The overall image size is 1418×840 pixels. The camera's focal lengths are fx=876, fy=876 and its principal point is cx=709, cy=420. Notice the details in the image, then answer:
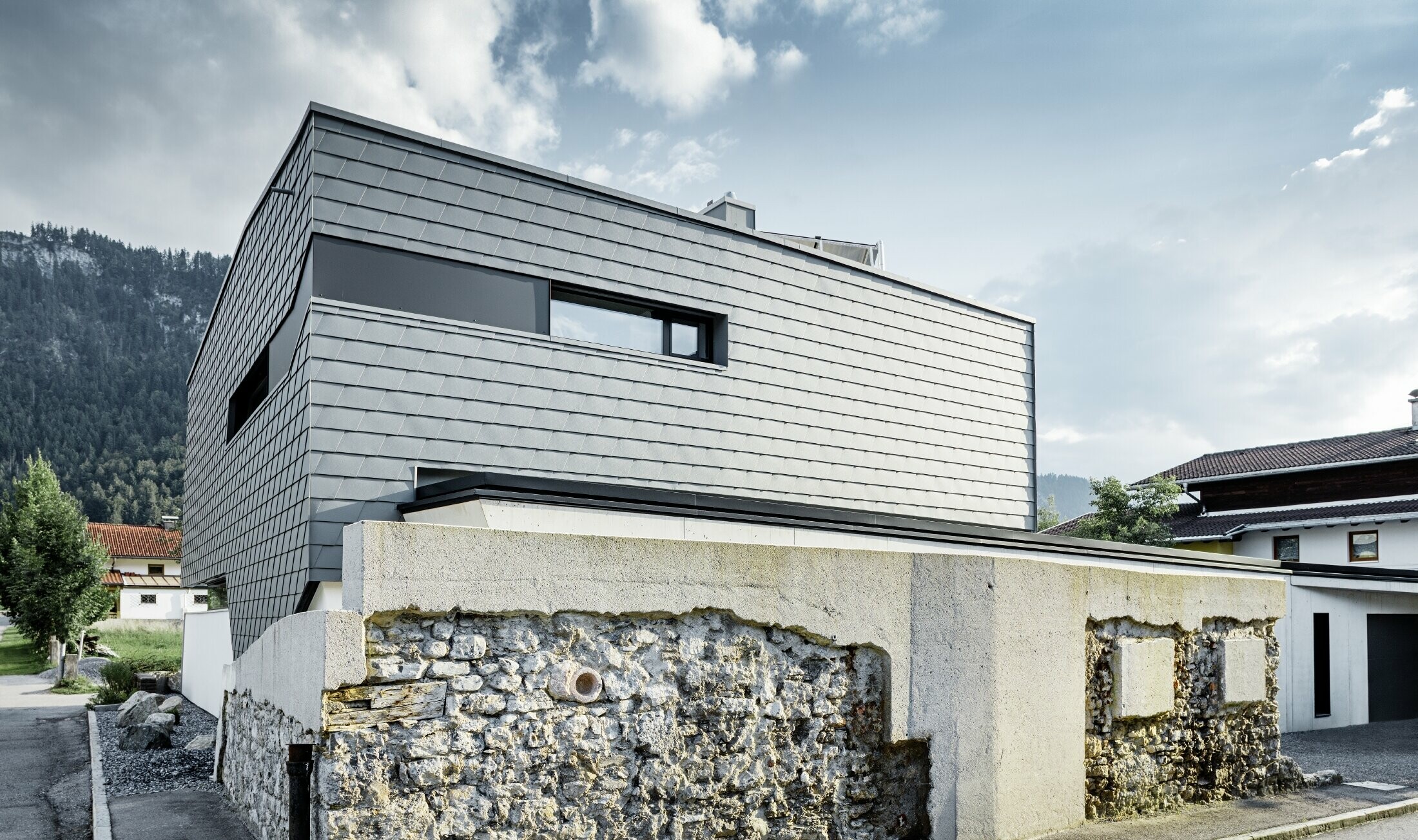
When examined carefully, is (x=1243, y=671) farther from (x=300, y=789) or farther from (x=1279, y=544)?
(x=1279, y=544)

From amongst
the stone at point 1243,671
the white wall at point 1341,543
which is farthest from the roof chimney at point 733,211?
the white wall at point 1341,543

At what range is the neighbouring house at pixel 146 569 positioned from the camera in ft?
163

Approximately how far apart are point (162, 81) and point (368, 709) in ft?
70.7

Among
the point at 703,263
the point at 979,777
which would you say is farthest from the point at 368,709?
the point at 703,263

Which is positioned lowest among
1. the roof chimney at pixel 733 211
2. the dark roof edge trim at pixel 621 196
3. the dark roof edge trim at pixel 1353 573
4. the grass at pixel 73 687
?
the grass at pixel 73 687

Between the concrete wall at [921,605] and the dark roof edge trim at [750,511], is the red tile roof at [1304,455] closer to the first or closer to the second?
the dark roof edge trim at [750,511]

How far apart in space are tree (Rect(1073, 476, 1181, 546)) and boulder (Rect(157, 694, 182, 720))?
2633cm

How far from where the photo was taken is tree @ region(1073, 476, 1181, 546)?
29188 millimetres

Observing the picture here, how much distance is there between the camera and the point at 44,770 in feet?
32.4

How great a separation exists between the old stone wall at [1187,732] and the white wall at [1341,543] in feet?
63.0

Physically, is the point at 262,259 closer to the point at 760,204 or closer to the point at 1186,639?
the point at 760,204

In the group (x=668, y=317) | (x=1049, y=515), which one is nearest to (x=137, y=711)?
(x=668, y=317)

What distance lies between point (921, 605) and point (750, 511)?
2.33 meters

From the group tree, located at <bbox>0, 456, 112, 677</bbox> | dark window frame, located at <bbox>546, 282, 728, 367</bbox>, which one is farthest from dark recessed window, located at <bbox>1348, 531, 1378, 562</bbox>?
tree, located at <bbox>0, 456, 112, 677</bbox>
